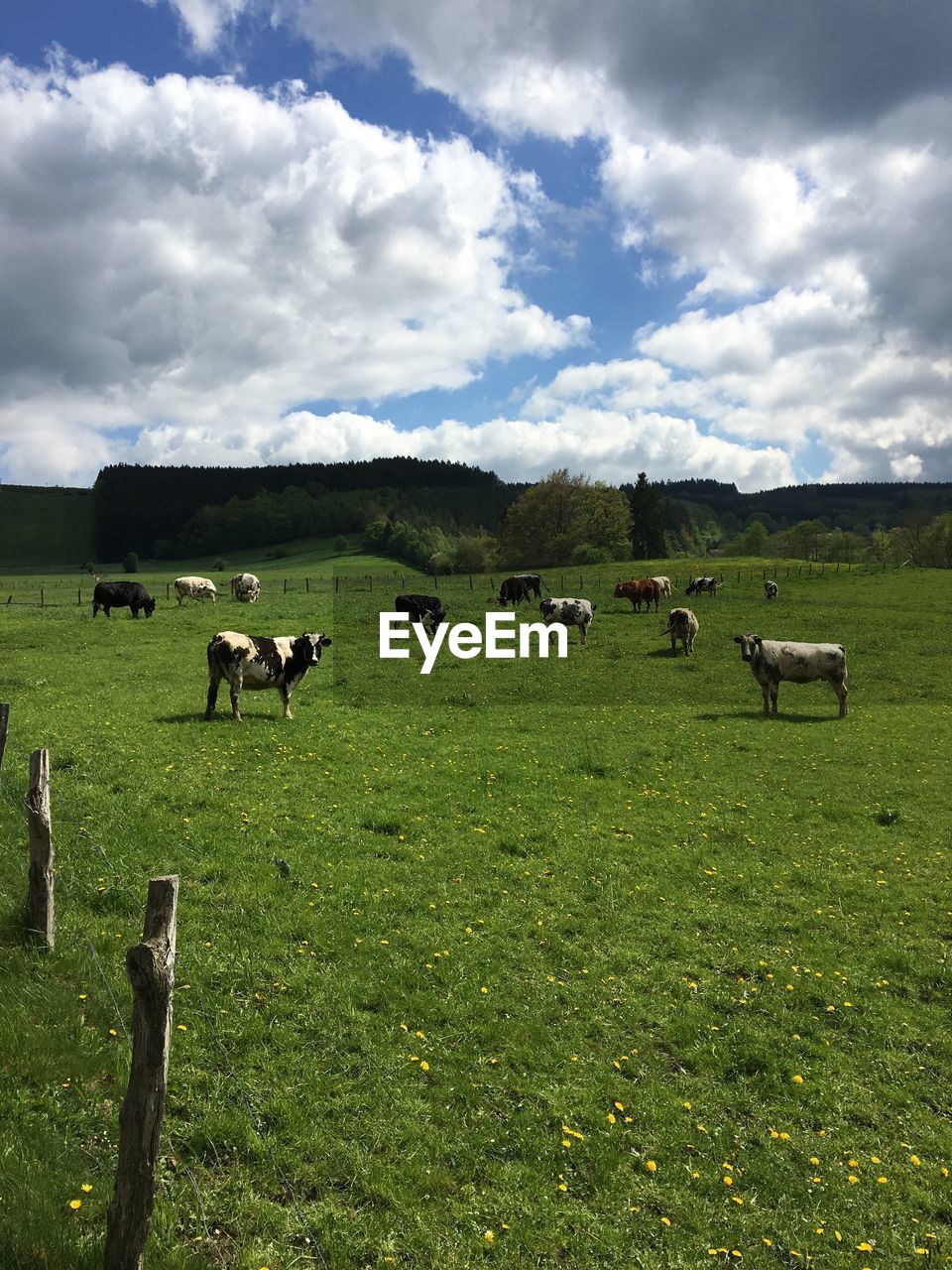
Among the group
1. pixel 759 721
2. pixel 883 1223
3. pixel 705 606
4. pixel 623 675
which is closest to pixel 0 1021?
pixel 883 1223

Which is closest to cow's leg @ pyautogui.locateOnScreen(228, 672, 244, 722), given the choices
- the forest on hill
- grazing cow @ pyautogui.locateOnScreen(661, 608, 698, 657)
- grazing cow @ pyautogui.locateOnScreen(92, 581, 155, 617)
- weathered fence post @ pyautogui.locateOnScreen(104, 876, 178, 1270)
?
weathered fence post @ pyautogui.locateOnScreen(104, 876, 178, 1270)

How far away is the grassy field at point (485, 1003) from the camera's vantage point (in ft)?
17.9

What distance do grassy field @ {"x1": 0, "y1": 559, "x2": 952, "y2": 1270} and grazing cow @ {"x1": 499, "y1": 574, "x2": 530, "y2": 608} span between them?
29832 mm

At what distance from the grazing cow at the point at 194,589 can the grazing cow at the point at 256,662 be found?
3247 centimetres

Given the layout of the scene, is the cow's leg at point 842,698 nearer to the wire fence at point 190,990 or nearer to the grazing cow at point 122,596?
the wire fence at point 190,990

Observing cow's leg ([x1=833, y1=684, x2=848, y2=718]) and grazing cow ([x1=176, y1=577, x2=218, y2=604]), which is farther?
grazing cow ([x1=176, y1=577, x2=218, y2=604])

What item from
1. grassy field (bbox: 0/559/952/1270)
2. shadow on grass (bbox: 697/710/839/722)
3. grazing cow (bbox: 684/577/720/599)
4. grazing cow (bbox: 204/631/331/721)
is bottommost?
grassy field (bbox: 0/559/952/1270)

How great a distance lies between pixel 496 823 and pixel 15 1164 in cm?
930

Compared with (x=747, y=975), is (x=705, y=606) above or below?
above

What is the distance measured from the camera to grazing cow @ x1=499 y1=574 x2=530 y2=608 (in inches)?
1912

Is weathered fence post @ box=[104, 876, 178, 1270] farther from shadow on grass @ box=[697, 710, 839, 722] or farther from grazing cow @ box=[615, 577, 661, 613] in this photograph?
grazing cow @ box=[615, 577, 661, 613]

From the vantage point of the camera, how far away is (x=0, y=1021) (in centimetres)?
638

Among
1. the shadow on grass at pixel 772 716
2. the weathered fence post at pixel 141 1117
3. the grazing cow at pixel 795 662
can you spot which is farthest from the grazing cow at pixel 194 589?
the weathered fence post at pixel 141 1117

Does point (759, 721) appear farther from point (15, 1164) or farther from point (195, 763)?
point (15, 1164)
